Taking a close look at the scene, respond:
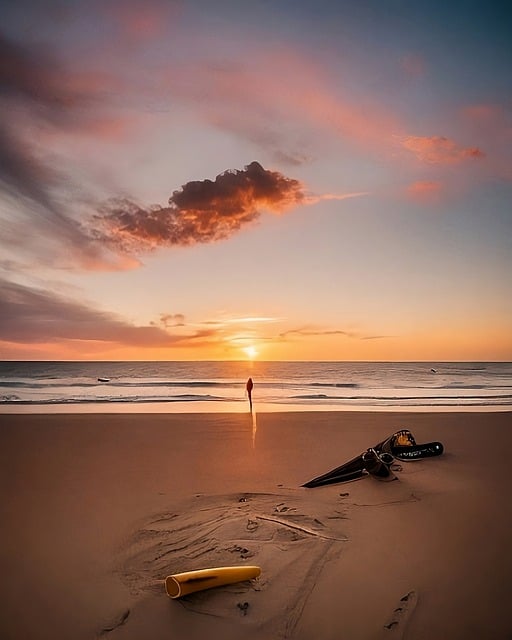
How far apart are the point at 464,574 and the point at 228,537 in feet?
6.03

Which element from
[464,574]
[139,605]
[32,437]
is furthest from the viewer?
[32,437]

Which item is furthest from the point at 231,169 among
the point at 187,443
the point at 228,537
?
the point at 228,537

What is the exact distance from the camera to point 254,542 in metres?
4.01

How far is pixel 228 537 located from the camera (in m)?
4.10

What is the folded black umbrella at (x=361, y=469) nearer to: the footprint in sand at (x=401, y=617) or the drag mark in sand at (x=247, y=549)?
the drag mark in sand at (x=247, y=549)

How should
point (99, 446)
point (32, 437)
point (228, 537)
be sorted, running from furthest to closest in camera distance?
point (32, 437), point (99, 446), point (228, 537)

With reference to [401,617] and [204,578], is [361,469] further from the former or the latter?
[204,578]

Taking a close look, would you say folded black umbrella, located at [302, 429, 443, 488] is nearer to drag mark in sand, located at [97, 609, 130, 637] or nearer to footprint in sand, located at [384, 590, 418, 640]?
footprint in sand, located at [384, 590, 418, 640]

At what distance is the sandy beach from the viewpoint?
3059 millimetres

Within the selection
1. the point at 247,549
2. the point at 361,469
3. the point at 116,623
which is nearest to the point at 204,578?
the point at 116,623

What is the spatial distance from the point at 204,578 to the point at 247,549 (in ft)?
2.28

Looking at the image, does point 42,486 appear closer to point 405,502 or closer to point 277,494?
point 277,494

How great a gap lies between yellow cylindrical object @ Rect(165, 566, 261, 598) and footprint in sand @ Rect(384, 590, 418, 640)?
93 centimetres

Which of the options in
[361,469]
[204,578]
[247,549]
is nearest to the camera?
[204,578]
